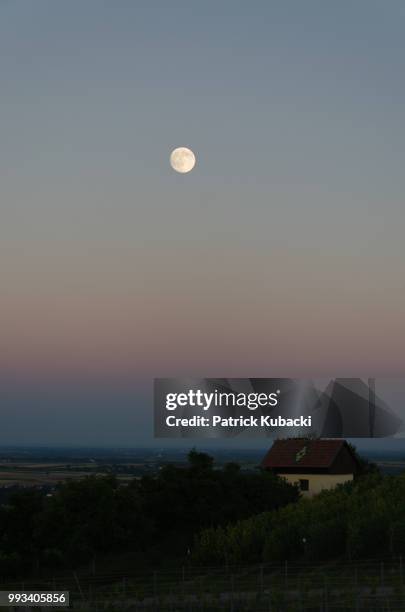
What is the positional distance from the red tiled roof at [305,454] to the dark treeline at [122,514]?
34.5 ft

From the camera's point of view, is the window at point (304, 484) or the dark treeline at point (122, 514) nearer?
the dark treeline at point (122, 514)

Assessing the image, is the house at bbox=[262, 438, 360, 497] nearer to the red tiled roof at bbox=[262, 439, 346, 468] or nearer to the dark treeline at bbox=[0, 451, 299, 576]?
the red tiled roof at bbox=[262, 439, 346, 468]

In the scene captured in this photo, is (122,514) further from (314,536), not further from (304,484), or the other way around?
(304,484)

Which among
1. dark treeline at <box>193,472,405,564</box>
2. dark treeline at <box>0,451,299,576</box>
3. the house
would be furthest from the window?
dark treeline at <box>193,472,405,564</box>

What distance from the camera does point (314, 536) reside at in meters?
39.2

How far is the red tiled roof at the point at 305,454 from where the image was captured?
6141cm

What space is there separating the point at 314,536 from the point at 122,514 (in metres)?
8.90

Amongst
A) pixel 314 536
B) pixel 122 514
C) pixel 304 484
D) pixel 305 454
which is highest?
pixel 305 454

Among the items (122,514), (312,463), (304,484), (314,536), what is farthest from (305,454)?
(314,536)

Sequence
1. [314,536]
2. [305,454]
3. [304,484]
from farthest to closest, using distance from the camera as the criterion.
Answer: [305,454]
[304,484]
[314,536]

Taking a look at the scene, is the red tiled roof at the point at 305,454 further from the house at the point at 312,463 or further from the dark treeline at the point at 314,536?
the dark treeline at the point at 314,536

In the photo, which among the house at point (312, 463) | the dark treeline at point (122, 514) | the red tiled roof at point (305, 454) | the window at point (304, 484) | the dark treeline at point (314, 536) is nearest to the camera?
the dark treeline at point (314, 536)

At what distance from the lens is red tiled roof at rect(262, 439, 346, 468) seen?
201ft

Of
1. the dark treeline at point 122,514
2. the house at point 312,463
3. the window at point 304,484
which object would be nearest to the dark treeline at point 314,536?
the dark treeline at point 122,514
